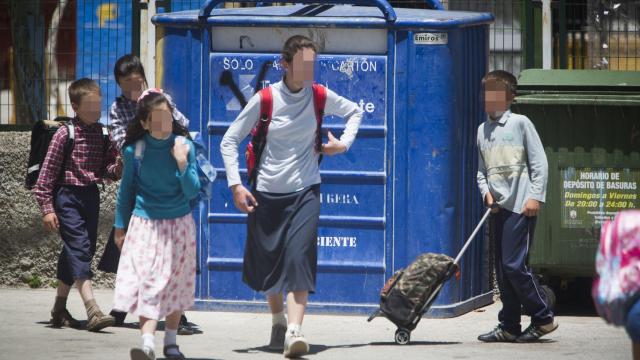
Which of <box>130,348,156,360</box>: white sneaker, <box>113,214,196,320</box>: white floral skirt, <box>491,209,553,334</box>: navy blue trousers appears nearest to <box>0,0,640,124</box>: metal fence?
<box>491,209,553,334</box>: navy blue trousers

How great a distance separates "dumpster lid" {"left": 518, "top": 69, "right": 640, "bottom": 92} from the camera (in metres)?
9.11

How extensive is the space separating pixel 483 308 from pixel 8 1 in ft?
16.2

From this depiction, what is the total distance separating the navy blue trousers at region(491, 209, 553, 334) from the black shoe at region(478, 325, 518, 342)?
0.49ft

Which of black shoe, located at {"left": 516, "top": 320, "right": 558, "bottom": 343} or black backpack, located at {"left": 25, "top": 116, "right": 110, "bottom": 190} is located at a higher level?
black backpack, located at {"left": 25, "top": 116, "right": 110, "bottom": 190}

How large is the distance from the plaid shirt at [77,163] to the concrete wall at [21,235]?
204cm

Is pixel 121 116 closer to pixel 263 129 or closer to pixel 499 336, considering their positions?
pixel 263 129

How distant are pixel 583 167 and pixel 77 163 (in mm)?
3335

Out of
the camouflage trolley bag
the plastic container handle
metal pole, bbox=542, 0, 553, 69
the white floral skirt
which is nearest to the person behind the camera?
the white floral skirt

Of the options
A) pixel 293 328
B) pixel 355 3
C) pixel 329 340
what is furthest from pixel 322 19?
pixel 293 328

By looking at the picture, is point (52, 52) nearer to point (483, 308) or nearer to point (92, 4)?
point (92, 4)

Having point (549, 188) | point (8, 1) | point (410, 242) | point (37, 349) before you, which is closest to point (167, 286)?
point (37, 349)

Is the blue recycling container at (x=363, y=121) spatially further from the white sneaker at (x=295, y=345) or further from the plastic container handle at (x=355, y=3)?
the white sneaker at (x=295, y=345)

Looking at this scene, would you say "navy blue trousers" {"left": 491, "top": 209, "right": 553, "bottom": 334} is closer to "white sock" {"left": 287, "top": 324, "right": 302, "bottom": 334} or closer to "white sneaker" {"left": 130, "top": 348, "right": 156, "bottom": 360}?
"white sock" {"left": 287, "top": 324, "right": 302, "bottom": 334}

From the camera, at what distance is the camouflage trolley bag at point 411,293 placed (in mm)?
7703
